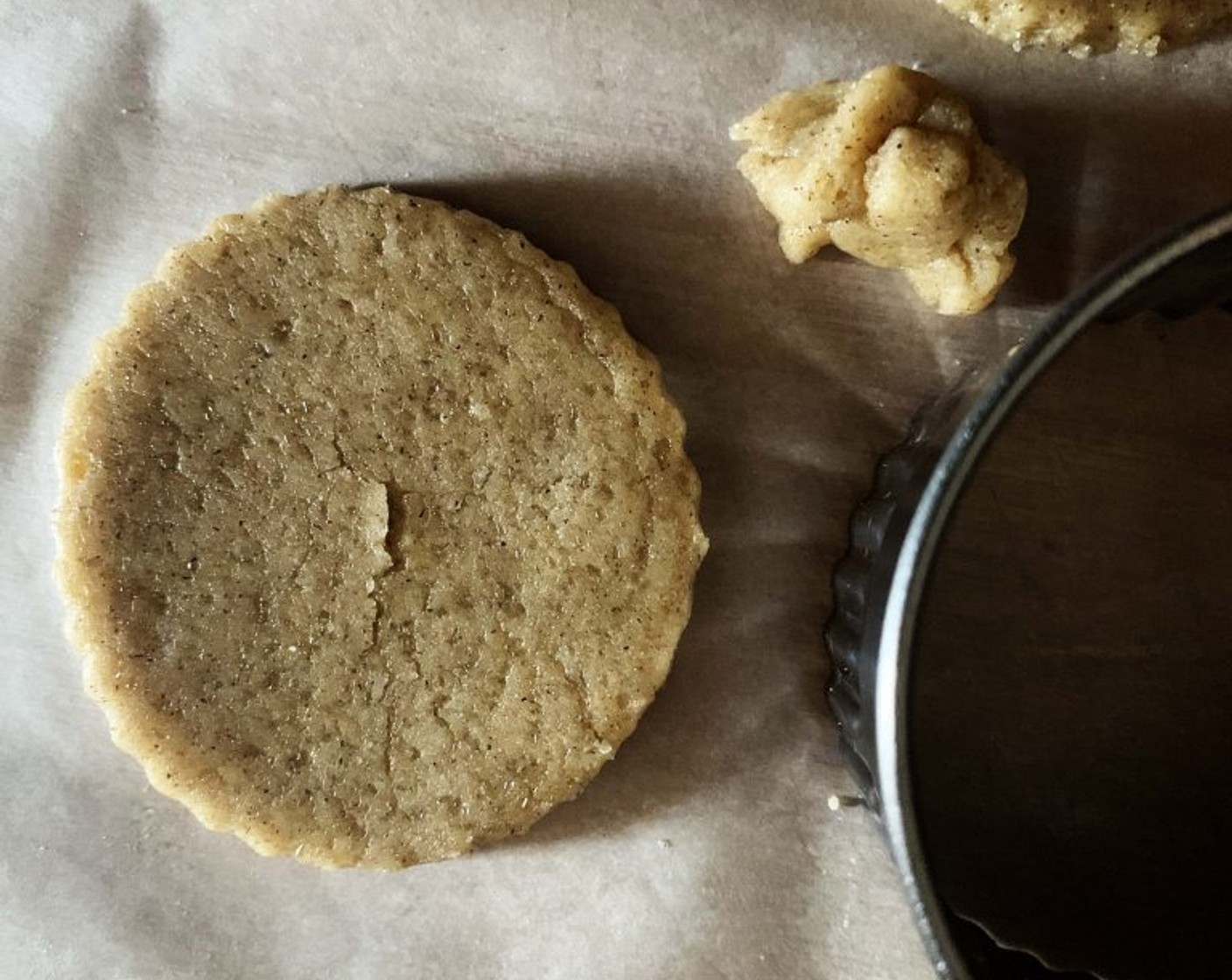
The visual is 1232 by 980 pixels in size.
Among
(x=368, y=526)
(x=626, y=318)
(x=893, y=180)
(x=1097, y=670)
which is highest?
(x=893, y=180)

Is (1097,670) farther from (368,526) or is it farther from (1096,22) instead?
(368,526)

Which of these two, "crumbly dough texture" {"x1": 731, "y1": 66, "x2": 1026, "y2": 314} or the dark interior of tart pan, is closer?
"crumbly dough texture" {"x1": 731, "y1": 66, "x2": 1026, "y2": 314}

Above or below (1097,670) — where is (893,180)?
above

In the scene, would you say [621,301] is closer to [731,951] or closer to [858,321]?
[858,321]

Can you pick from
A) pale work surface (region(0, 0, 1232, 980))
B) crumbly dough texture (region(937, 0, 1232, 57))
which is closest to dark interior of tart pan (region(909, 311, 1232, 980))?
pale work surface (region(0, 0, 1232, 980))

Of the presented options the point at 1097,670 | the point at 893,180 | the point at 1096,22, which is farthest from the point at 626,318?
the point at 1097,670

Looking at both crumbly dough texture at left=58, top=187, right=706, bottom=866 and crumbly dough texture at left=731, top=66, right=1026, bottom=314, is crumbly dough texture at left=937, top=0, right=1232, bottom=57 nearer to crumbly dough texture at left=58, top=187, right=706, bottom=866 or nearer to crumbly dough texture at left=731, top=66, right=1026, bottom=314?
crumbly dough texture at left=731, top=66, right=1026, bottom=314

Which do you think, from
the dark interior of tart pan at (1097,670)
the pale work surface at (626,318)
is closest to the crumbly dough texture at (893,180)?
the pale work surface at (626,318)
